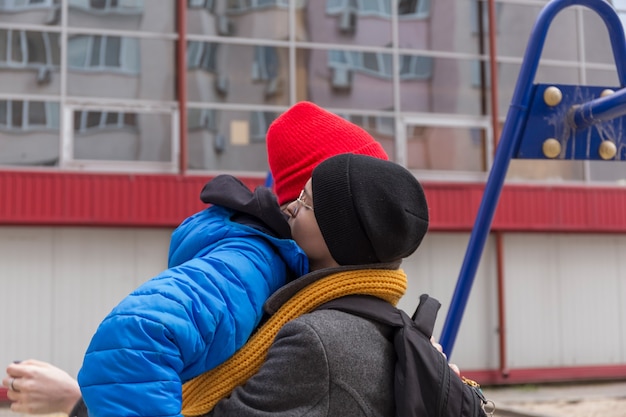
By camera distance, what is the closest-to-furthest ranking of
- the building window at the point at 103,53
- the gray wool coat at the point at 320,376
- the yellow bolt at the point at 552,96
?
the gray wool coat at the point at 320,376 → the yellow bolt at the point at 552,96 → the building window at the point at 103,53

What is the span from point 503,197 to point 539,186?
0.52m

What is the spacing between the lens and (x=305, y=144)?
145cm

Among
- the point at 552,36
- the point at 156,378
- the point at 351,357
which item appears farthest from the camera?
the point at 552,36

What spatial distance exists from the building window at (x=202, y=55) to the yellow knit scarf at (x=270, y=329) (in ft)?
30.7

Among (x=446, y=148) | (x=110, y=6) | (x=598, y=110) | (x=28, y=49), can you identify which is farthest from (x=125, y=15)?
(x=598, y=110)

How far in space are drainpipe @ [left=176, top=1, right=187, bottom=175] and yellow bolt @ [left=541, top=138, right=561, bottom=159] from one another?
23.5 ft

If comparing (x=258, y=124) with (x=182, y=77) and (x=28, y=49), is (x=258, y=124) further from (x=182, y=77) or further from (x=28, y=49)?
(x=28, y=49)

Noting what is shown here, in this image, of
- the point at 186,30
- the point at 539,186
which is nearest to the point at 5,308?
the point at 186,30

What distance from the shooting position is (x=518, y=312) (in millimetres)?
11070

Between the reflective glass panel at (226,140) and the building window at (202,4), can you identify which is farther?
the building window at (202,4)

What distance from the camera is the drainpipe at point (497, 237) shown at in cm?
1084

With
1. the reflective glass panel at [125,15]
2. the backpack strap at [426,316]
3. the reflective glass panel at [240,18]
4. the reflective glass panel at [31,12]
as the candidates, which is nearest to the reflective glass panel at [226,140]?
the reflective glass panel at [240,18]

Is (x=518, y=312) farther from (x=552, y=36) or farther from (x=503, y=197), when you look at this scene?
(x=552, y=36)

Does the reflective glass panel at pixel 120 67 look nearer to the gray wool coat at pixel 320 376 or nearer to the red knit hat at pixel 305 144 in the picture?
the red knit hat at pixel 305 144
